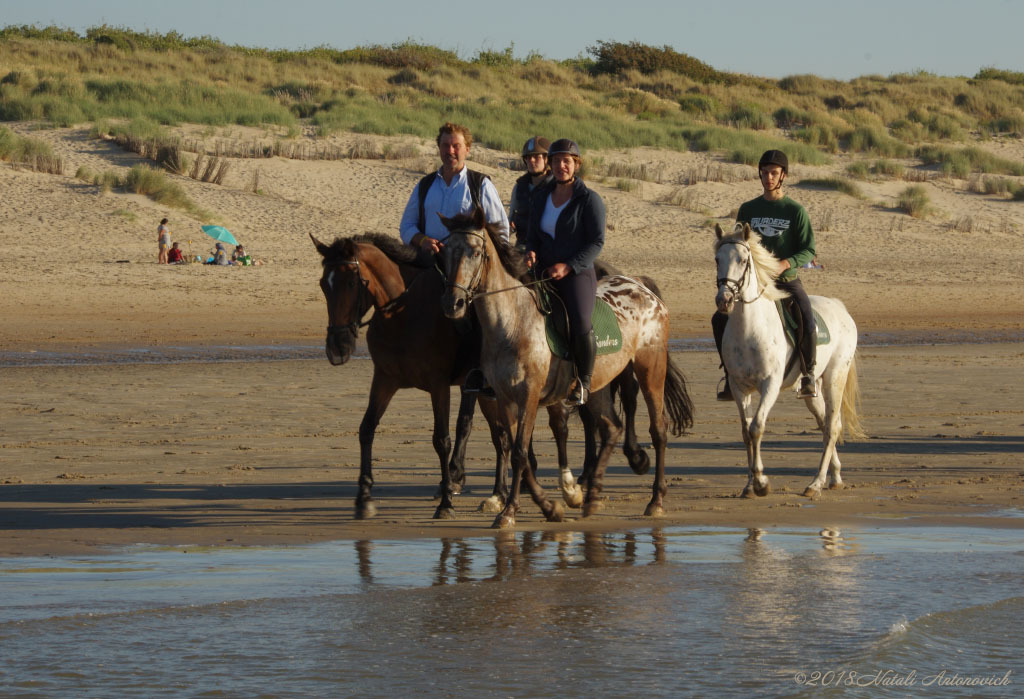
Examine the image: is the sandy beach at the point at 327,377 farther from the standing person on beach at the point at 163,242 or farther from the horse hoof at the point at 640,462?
the standing person on beach at the point at 163,242

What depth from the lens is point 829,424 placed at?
10.4 metres

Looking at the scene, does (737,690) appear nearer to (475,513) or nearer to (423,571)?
(423,571)

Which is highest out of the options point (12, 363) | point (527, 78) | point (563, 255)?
point (527, 78)

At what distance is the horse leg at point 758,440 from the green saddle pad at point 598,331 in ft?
4.03

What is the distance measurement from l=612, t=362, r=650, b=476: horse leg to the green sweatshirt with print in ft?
4.33

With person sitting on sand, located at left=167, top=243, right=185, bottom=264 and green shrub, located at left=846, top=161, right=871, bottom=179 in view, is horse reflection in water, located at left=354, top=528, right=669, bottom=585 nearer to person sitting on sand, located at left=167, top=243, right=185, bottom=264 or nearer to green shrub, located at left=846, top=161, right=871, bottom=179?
person sitting on sand, located at left=167, top=243, right=185, bottom=264

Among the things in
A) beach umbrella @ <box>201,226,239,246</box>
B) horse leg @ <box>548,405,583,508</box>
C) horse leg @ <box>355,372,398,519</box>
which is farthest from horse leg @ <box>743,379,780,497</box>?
beach umbrella @ <box>201,226,239,246</box>

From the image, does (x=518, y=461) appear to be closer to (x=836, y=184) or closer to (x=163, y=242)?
(x=163, y=242)

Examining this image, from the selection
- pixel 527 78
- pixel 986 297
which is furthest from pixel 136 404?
pixel 527 78

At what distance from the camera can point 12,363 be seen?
58.2 ft

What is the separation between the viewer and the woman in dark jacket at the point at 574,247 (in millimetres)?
8797

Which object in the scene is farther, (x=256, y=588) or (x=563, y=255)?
(x=563, y=255)

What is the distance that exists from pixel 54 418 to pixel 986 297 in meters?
19.9

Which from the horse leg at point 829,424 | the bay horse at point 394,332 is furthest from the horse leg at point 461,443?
the horse leg at point 829,424
